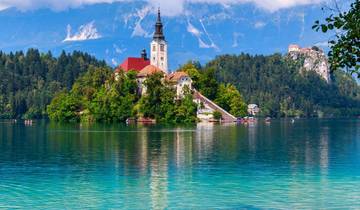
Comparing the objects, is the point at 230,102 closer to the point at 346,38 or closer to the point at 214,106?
the point at 214,106

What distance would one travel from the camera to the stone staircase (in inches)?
6772

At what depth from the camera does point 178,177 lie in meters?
45.0

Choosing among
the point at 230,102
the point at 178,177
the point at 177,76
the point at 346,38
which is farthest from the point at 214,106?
the point at 346,38

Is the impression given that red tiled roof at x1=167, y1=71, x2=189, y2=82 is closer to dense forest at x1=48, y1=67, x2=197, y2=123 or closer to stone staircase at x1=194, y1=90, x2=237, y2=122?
dense forest at x1=48, y1=67, x2=197, y2=123

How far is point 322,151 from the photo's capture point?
68.4 m

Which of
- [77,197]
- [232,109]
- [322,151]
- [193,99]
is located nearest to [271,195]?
[77,197]

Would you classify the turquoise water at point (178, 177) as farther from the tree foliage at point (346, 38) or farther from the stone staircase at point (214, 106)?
the stone staircase at point (214, 106)

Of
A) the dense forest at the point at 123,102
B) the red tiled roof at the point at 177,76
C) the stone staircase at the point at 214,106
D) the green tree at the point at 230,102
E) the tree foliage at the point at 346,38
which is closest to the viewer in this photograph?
the tree foliage at the point at 346,38

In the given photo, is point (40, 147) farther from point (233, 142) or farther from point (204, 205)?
point (204, 205)

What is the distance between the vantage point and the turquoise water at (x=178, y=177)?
35.6 metres

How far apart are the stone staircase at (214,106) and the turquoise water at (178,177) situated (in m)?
100

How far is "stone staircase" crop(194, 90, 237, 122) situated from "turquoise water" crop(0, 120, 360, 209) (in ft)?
328

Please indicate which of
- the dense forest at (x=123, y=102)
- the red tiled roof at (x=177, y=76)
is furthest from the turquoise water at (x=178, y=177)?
the red tiled roof at (x=177, y=76)

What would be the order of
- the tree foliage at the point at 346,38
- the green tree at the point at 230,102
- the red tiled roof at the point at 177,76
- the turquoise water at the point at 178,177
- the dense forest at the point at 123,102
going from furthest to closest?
the green tree at the point at 230,102
the red tiled roof at the point at 177,76
the dense forest at the point at 123,102
the turquoise water at the point at 178,177
the tree foliage at the point at 346,38
